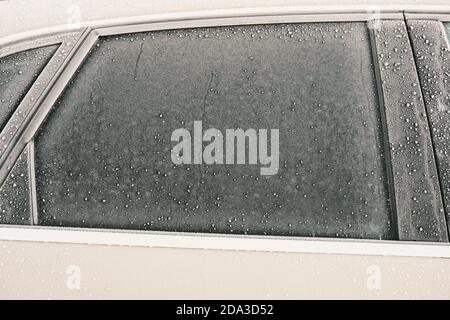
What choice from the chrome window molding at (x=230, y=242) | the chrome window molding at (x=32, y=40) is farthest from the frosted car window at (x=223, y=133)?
the chrome window molding at (x=32, y=40)

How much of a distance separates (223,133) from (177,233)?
329 mm

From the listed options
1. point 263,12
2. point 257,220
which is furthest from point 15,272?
point 263,12

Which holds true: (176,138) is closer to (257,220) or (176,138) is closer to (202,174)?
(202,174)

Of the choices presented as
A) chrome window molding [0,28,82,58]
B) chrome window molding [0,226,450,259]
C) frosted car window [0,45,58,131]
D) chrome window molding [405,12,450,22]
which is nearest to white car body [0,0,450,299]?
chrome window molding [0,226,450,259]

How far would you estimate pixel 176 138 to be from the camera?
5.49 feet

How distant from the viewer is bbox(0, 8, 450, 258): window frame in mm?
1620

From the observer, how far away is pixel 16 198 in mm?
1688

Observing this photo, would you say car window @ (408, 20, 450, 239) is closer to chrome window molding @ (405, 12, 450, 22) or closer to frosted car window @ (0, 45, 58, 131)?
chrome window molding @ (405, 12, 450, 22)

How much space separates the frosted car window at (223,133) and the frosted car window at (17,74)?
0.13 metres

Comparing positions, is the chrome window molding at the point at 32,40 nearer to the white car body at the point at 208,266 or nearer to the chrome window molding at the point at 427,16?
the white car body at the point at 208,266

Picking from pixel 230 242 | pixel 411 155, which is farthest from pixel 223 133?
pixel 411 155

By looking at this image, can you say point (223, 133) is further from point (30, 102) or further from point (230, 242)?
point (30, 102)

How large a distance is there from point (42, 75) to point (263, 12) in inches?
28.7

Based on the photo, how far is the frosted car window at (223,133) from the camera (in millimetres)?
1646
